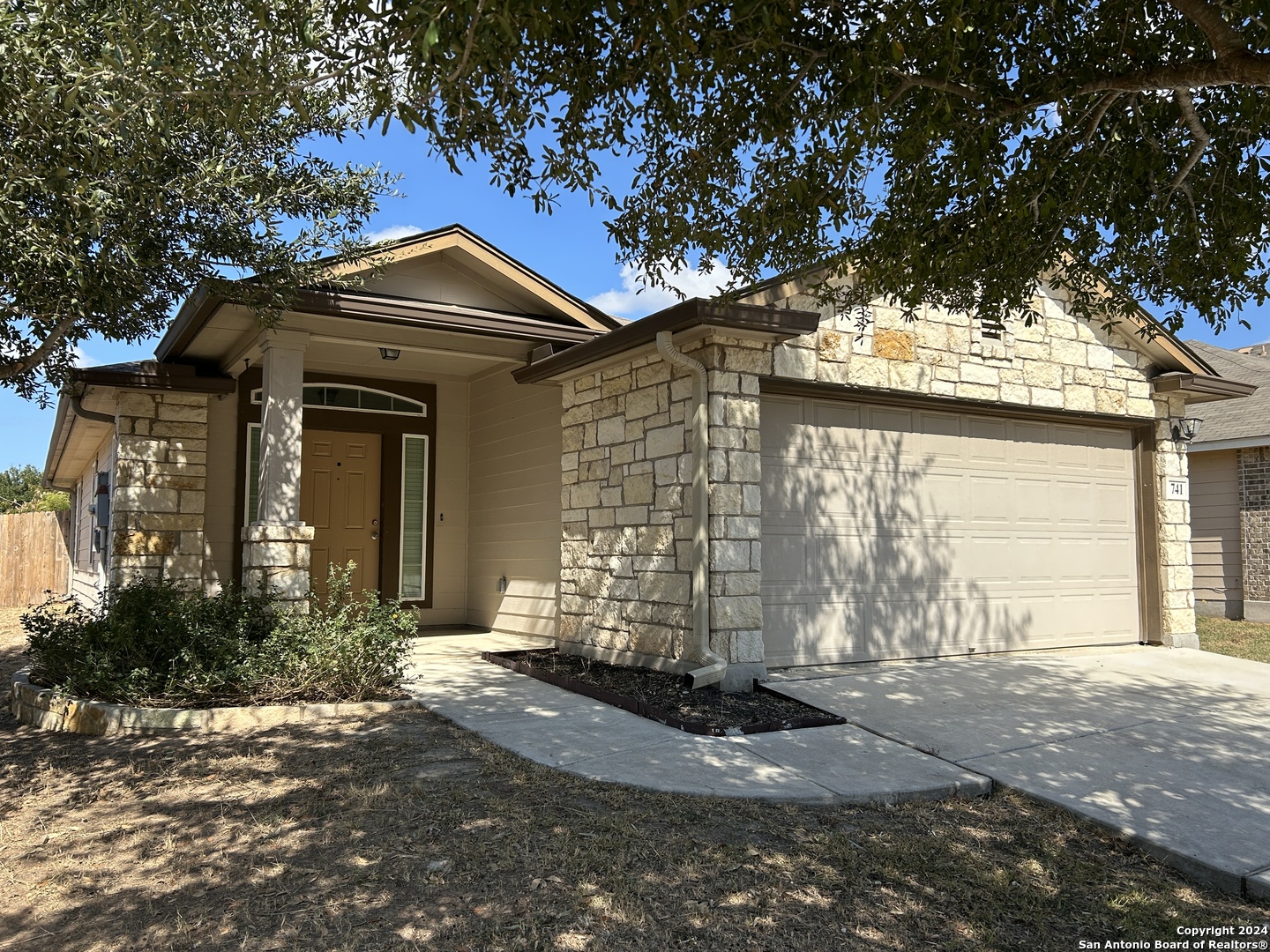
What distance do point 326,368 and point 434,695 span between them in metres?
4.75

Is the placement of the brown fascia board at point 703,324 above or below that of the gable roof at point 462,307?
below

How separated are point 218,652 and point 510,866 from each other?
3.57 metres

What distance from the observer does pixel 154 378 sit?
8.67m

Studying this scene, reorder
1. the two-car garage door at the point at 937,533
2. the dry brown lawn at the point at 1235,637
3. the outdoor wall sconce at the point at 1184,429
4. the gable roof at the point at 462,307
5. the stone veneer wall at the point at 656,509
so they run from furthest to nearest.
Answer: the dry brown lawn at the point at 1235,637, the outdoor wall sconce at the point at 1184,429, the two-car garage door at the point at 937,533, the gable roof at the point at 462,307, the stone veneer wall at the point at 656,509

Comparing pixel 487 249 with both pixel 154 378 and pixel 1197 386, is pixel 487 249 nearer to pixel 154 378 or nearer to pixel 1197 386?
pixel 154 378

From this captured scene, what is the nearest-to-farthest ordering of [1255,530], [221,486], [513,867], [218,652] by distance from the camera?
[513,867] → [218,652] → [221,486] → [1255,530]

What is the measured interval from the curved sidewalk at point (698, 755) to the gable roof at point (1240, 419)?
8.74 meters

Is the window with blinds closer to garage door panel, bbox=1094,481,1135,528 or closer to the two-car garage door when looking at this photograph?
the two-car garage door

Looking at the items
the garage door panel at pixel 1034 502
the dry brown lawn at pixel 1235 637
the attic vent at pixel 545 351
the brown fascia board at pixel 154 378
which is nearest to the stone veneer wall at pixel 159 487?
the brown fascia board at pixel 154 378

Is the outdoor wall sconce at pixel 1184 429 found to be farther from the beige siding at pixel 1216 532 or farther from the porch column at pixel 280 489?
the porch column at pixel 280 489

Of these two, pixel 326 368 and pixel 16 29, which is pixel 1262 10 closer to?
pixel 16 29

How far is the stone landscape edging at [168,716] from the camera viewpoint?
19.6 ft

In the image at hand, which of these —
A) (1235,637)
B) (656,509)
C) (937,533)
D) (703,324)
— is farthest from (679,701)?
(1235,637)

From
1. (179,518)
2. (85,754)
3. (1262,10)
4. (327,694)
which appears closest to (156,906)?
(85,754)
